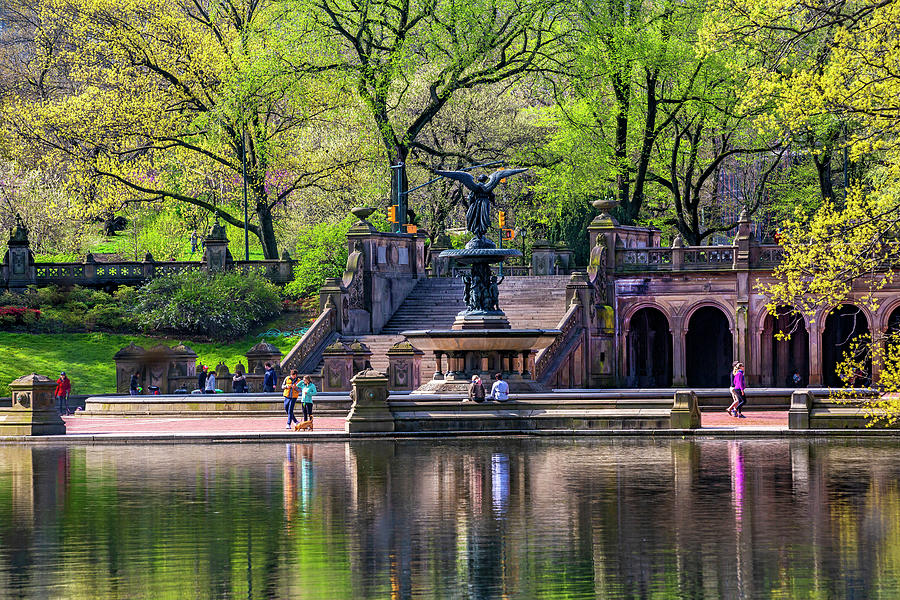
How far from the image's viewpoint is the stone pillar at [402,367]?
1619 inches

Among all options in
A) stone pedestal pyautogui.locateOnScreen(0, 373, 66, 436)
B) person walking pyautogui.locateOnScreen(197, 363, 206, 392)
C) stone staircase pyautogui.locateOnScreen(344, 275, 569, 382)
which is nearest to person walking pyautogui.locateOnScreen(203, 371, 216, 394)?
person walking pyautogui.locateOnScreen(197, 363, 206, 392)

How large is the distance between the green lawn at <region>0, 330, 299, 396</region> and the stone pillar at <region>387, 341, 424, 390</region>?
1247 cm

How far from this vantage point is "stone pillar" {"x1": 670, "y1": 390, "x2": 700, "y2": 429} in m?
30.4

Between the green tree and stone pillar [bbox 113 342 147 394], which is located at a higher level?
the green tree

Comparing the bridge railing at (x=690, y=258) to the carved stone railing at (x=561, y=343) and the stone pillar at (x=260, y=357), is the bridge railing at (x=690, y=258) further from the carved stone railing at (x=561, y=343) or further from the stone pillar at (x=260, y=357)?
the stone pillar at (x=260, y=357)

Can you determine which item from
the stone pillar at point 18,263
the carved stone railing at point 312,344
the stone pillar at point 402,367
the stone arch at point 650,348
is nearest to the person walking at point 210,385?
the carved stone railing at point 312,344

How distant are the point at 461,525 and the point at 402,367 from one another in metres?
24.3

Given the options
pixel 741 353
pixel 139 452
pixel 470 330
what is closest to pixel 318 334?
pixel 470 330

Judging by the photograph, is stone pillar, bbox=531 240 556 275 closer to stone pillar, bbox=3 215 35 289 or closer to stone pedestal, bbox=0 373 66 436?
stone pillar, bbox=3 215 35 289

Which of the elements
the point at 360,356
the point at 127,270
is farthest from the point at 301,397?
the point at 127,270

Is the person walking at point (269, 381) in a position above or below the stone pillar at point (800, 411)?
above

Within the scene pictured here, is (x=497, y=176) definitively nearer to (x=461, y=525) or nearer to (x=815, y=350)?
(x=815, y=350)

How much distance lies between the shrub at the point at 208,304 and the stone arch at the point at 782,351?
19384 mm

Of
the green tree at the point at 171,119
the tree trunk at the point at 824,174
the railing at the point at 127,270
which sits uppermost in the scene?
the green tree at the point at 171,119
